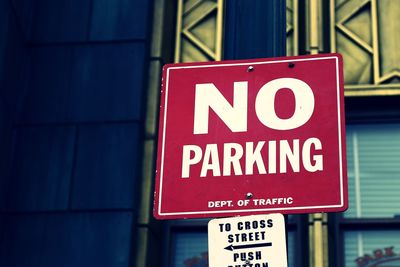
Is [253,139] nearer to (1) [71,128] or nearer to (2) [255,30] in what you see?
(2) [255,30]

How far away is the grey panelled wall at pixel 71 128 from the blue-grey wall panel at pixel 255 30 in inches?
175

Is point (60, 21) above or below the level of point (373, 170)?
above

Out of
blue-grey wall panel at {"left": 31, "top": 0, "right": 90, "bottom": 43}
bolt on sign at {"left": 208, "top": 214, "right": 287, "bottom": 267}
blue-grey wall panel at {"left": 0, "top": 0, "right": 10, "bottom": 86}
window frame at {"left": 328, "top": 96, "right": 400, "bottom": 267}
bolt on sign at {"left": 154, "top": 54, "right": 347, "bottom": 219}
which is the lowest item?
bolt on sign at {"left": 208, "top": 214, "right": 287, "bottom": 267}

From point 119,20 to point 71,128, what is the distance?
1.45 metres

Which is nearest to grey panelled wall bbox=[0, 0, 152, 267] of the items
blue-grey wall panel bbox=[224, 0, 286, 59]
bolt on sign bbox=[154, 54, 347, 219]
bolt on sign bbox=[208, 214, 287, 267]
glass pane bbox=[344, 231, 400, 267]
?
glass pane bbox=[344, 231, 400, 267]

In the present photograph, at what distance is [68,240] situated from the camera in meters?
9.15

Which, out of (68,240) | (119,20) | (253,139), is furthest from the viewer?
(119,20)

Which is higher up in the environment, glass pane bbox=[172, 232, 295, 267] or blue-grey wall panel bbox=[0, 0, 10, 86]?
blue-grey wall panel bbox=[0, 0, 10, 86]

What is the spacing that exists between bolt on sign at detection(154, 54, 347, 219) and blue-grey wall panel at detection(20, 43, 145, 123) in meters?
4.98

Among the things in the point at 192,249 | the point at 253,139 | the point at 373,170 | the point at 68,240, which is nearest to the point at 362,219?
the point at 373,170

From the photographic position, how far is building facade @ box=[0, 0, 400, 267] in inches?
363

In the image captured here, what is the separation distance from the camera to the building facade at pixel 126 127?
923 cm

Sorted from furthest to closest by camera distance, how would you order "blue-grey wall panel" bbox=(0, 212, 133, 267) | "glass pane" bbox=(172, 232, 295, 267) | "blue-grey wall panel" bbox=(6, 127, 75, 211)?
"glass pane" bbox=(172, 232, 295, 267) → "blue-grey wall panel" bbox=(6, 127, 75, 211) → "blue-grey wall panel" bbox=(0, 212, 133, 267)

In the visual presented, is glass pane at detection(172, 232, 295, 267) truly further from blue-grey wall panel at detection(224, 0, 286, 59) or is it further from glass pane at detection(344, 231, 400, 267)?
blue-grey wall panel at detection(224, 0, 286, 59)
